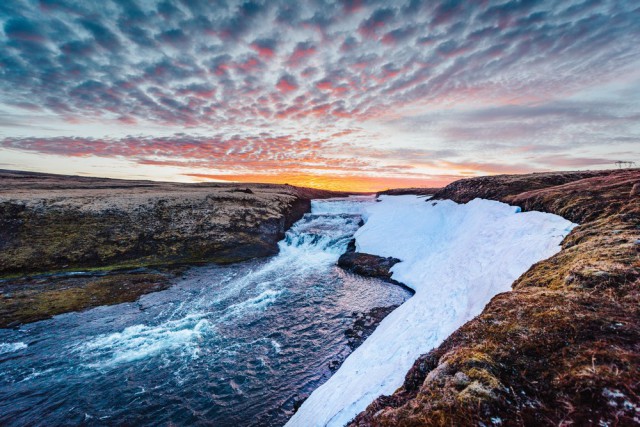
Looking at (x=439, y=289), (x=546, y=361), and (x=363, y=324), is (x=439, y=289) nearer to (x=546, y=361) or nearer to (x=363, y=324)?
(x=363, y=324)

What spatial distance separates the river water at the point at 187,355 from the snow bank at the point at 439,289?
8.87ft

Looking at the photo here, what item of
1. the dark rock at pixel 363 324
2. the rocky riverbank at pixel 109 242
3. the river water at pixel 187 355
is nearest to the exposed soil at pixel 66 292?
the rocky riverbank at pixel 109 242

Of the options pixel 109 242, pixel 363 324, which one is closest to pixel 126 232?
pixel 109 242

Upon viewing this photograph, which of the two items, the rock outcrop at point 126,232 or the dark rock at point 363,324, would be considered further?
the rock outcrop at point 126,232

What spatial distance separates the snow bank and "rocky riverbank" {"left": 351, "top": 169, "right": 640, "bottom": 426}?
2.69m

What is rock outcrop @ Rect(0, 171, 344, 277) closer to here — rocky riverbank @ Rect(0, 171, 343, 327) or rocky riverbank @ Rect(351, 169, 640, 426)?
rocky riverbank @ Rect(0, 171, 343, 327)

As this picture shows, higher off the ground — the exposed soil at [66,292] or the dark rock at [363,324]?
the dark rock at [363,324]

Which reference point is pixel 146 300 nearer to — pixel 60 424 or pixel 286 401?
pixel 60 424

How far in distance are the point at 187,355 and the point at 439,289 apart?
15870mm

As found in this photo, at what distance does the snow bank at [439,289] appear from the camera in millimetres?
10148

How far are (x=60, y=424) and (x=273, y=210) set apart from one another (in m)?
49.9

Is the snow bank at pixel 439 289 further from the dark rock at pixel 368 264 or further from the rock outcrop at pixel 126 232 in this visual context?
the rock outcrop at pixel 126 232

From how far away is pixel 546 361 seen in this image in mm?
5805

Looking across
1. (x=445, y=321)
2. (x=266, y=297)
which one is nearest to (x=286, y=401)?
(x=445, y=321)
